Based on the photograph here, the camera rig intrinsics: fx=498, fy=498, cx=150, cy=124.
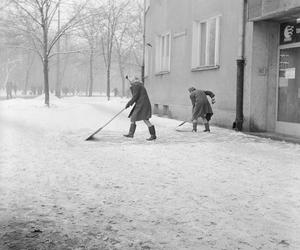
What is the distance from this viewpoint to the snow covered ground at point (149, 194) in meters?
4.17

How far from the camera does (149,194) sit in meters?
5.74

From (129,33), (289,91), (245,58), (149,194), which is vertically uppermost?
(129,33)

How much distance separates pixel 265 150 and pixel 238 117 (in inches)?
119

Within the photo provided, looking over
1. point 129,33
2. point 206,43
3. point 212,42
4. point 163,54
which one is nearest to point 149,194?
point 212,42

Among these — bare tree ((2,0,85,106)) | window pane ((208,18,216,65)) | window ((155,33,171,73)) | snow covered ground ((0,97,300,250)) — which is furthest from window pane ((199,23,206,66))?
bare tree ((2,0,85,106))

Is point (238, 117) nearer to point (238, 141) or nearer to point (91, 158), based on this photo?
point (238, 141)

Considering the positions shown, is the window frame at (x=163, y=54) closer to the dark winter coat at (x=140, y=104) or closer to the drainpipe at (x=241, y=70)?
the drainpipe at (x=241, y=70)

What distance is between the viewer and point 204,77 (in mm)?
14844

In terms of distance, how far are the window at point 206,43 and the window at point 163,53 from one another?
108 inches

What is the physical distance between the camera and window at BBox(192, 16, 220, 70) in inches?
554

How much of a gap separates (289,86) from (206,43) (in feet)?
12.6

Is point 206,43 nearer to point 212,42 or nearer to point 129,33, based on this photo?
point 212,42

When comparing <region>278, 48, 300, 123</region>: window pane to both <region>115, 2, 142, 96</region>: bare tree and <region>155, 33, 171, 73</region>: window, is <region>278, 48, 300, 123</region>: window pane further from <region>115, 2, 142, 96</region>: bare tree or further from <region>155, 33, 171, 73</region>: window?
<region>115, 2, 142, 96</region>: bare tree

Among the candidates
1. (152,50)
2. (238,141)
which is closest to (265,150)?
(238,141)
